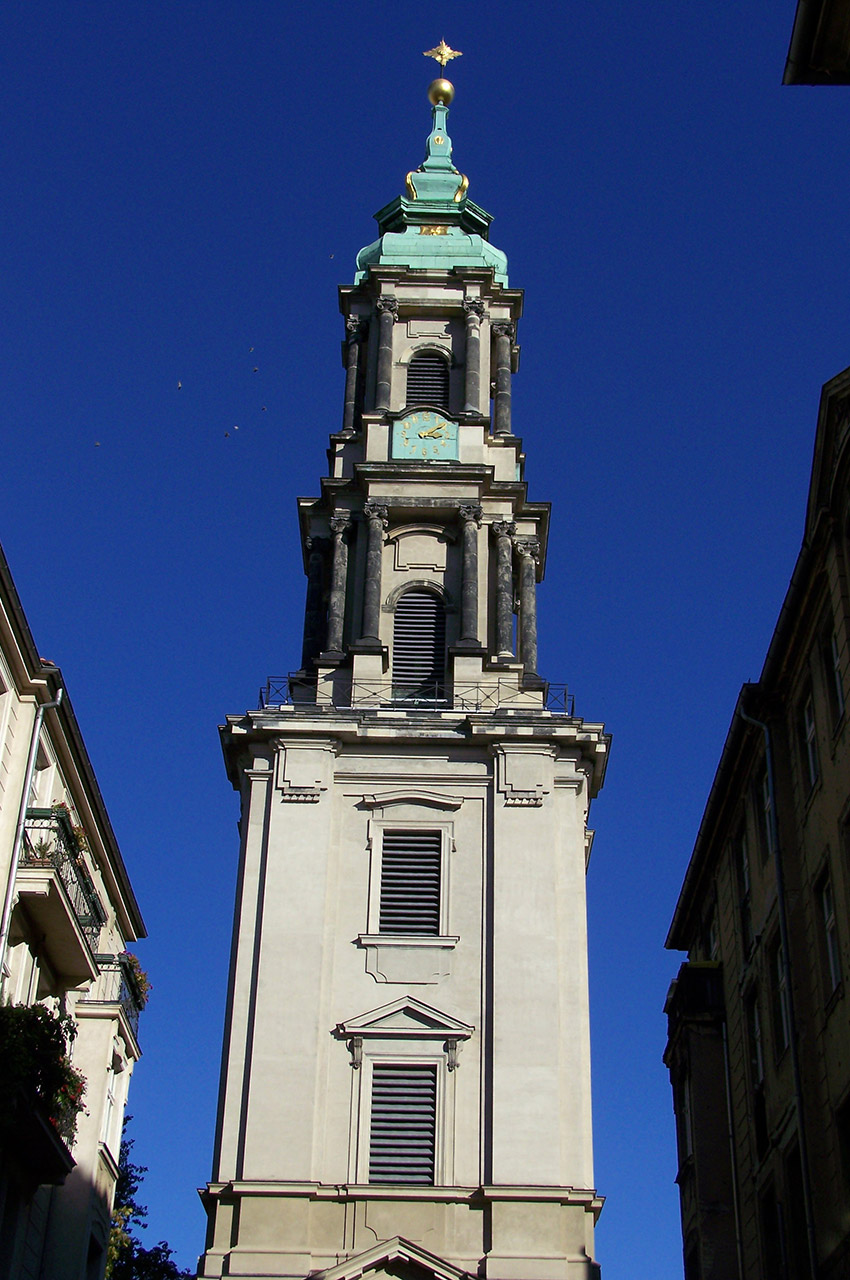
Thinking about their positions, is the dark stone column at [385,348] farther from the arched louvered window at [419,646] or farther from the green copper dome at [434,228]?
the arched louvered window at [419,646]

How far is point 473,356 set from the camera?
4816 cm

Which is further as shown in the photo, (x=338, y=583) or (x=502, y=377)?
(x=502, y=377)

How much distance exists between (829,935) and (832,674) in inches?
176

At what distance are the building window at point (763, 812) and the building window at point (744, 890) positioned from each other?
4.37ft

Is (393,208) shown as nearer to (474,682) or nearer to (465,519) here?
(465,519)

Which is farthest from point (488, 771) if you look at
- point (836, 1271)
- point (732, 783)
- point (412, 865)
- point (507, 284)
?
point (507, 284)

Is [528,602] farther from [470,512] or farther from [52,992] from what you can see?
[52,992]

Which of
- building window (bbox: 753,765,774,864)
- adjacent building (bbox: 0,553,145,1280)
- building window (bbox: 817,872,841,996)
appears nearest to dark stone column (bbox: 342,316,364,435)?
adjacent building (bbox: 0,553,145,1280)

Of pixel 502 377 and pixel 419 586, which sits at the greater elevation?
pixel 502 377

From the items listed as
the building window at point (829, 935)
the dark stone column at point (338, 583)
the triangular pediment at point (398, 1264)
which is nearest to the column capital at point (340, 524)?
the dark stone column at point (338, 583)

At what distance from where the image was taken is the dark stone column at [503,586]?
4294 centimetres

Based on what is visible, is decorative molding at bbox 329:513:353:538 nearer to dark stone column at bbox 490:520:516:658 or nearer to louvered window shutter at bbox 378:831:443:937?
dark stone column at bbox 490:520:516:658

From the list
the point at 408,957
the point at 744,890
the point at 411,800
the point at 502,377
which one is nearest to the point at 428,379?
the point at 502,377

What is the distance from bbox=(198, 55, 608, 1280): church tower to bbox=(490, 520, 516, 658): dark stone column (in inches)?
3.2
